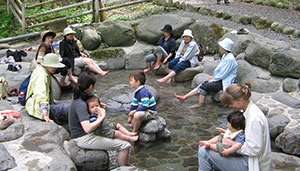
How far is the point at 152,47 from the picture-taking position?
989 centimetres

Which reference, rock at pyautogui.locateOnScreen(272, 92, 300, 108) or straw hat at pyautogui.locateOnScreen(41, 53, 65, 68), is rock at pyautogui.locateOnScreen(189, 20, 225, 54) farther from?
straw hat at pyautogui.locateOnScreen(41, 53, 65, 68)

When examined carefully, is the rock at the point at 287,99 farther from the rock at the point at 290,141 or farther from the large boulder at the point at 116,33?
the large boulder at the point at 116,33

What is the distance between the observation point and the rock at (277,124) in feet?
17.7

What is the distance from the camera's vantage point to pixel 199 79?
762 cm

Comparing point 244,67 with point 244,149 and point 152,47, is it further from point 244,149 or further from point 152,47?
point 244,149

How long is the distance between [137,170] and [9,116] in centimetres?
234

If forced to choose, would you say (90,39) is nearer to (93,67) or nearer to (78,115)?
(93,67)

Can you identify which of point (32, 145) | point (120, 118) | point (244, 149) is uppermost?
point (244, 149)

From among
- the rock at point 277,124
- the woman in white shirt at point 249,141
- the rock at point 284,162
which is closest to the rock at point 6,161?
the woman in white shirt at point 249,141

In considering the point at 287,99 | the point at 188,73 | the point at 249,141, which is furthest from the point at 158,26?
the point at 249,141

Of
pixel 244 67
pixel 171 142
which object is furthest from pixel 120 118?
pixel 244 67

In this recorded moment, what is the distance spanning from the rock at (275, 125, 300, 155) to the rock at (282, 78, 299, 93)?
167 centimetres

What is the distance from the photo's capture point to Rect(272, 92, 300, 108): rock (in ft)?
19.7

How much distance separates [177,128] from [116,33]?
5.48 metres
